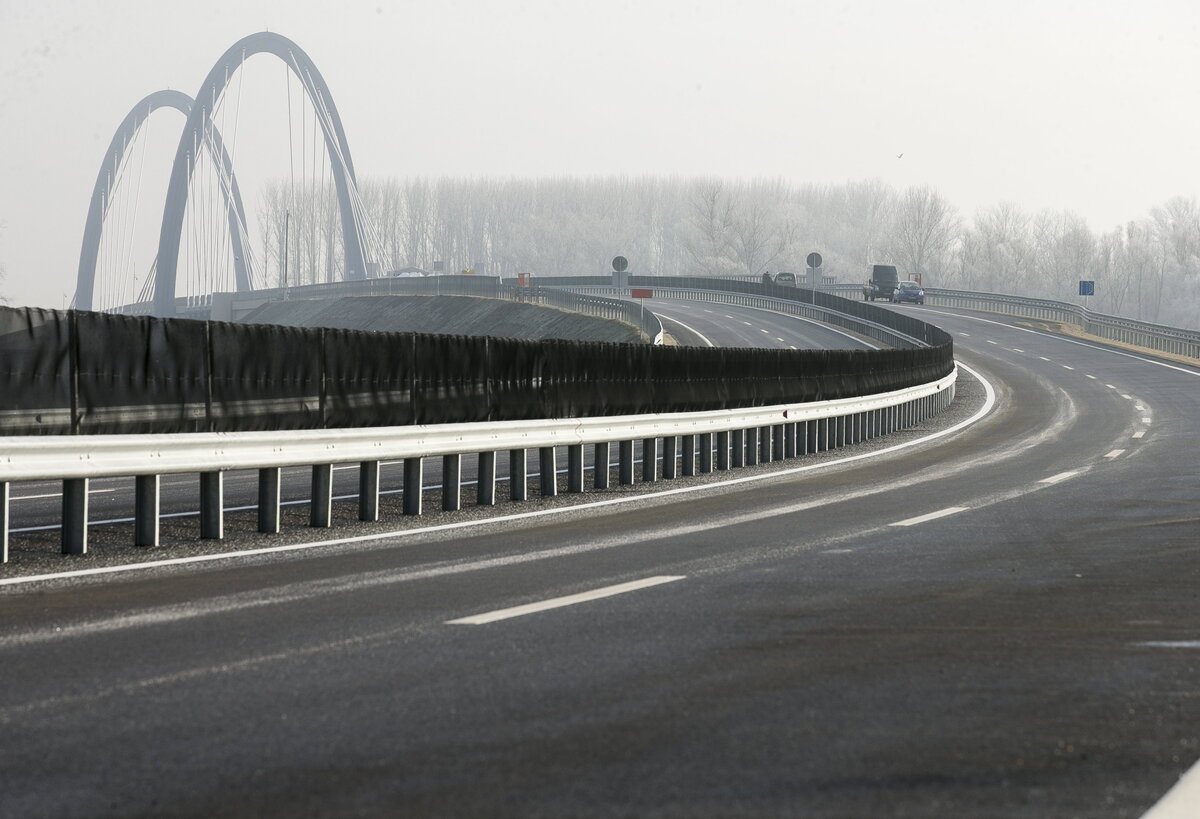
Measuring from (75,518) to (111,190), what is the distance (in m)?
116

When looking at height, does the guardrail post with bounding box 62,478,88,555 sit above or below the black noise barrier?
below

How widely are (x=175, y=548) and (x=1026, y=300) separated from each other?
75.1 m

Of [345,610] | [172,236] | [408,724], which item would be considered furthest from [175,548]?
[172,236]

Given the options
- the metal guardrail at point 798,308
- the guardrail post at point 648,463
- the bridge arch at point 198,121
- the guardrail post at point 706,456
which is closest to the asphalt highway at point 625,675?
the guardrail post at point 648,463

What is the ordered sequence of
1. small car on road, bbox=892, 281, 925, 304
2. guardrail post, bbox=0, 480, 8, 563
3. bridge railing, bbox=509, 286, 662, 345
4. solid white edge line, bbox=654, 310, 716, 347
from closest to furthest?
guardrail post, bbox=0, 480, 8, 563
bridge railing, bbox=509, 286, 662, 345
solid white edge line, bbox=654, 310, 716, 347
small car on road, bbox=892, 281, 925, 304

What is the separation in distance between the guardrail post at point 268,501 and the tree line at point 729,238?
443 feet

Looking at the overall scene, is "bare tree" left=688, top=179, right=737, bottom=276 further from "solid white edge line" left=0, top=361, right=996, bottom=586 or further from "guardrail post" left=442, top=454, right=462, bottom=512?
"guardrail post" left=442, top=454, right=462, bottom=512

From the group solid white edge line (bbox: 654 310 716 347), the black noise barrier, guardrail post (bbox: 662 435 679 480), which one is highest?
the black noise barrier

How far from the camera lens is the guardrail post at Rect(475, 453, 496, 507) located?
1340 cm

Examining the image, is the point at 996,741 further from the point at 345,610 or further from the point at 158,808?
the point at 345,610

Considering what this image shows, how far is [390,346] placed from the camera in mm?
13117

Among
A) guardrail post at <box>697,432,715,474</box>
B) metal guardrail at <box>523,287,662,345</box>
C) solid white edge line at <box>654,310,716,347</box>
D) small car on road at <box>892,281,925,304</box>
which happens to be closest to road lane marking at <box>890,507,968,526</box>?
guardrail post at <box>697,432,715,474</box>

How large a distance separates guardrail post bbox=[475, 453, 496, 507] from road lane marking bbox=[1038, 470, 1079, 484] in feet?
20.0

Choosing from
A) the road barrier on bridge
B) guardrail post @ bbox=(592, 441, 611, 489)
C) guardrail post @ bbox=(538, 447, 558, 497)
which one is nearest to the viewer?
the road barrier on bridge
